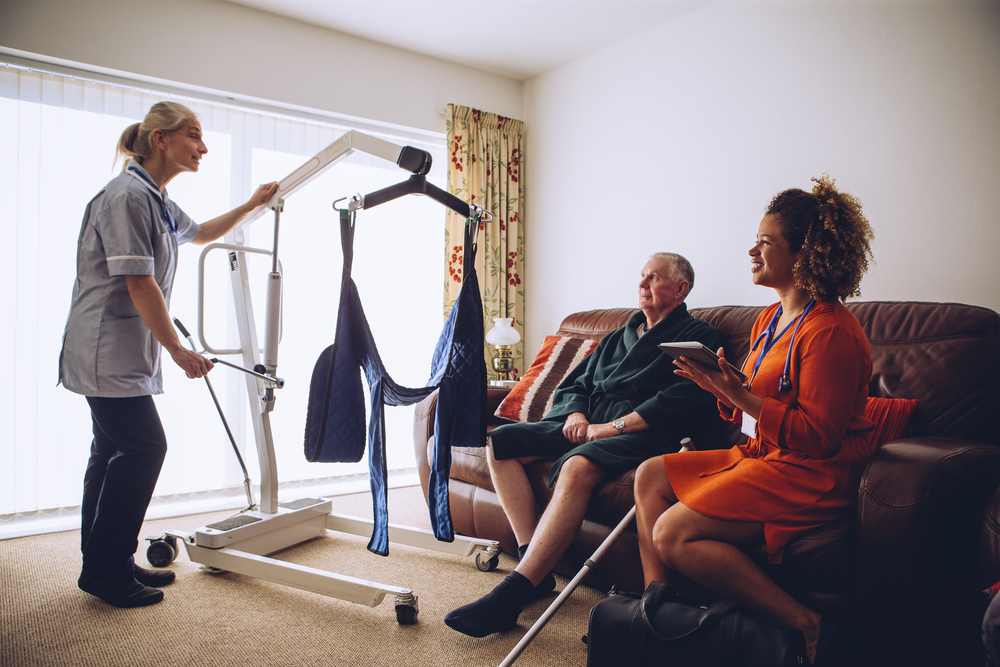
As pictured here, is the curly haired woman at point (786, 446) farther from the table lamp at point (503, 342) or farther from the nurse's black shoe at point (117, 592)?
the table lamp at point (503, 342)

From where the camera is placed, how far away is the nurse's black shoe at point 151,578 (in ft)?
6.56

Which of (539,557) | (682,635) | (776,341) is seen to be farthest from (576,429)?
(682,635)

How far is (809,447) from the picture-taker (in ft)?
4.64

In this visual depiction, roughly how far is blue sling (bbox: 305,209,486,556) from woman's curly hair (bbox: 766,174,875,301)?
93 centimetres

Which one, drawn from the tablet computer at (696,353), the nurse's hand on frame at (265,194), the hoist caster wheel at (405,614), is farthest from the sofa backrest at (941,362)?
the nurse's hand on frame at (265,194)

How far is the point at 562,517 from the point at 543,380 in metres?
0.94

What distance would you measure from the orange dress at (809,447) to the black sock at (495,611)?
1.84 feet

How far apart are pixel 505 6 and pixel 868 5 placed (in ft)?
5.36

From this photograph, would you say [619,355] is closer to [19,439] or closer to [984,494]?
[984,494]

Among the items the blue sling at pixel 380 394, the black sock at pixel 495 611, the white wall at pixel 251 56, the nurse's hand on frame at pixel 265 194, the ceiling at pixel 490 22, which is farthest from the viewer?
the ceiling at pixel 490 22

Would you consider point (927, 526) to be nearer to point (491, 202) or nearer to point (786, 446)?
point (786, 446)

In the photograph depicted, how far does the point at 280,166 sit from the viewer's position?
130 inches

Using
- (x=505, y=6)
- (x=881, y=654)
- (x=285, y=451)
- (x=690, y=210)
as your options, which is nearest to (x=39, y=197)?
(x=285, y=451)

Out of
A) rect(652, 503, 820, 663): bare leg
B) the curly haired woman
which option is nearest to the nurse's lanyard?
the curly haired woman
